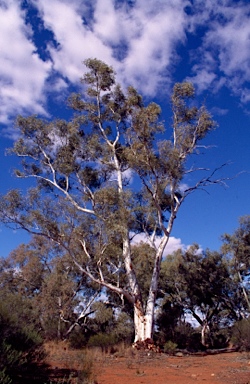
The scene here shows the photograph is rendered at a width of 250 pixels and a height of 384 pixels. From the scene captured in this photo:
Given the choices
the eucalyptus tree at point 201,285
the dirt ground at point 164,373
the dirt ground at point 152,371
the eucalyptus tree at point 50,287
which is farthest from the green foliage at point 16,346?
the eucalyptus tree at point 201,285

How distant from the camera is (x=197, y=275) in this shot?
71.5 feet

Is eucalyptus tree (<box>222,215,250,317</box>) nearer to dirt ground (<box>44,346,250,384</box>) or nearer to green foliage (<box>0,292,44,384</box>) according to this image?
dirt ground (<box>44,346,250,384</box>)

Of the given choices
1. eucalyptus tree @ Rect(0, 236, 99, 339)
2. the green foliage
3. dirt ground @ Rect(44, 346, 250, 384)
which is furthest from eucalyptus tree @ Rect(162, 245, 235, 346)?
the green foliage

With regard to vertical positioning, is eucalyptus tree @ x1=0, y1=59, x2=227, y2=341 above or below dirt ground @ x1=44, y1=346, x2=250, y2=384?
above

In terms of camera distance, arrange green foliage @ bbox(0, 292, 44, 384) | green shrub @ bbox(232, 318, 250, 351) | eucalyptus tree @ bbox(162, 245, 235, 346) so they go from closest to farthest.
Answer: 1. green foliage @ bbox(0, 292, 44, 384)
2. green shrub @ bbox(232, 318, 250, 351)
3. eucalyptus tree @ bbox(162, 245, 235, 346)

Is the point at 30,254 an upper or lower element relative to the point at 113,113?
lower

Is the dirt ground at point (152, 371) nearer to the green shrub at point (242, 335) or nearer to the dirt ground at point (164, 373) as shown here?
the dirt ground at point (164, 373)

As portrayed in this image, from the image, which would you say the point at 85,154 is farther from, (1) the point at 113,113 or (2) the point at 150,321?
(2) the point at 150,321

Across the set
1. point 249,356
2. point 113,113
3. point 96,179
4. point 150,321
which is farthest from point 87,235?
point 249,356

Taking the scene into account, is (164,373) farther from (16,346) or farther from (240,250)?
(240,250)

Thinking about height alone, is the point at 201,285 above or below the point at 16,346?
above

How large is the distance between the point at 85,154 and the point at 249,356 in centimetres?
1116

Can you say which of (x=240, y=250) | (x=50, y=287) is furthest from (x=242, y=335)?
(x=50, y=287)

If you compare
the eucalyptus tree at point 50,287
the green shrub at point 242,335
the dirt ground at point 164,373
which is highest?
the eucalyptus tree at point 50,287
